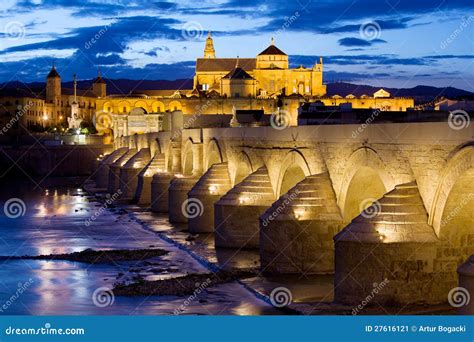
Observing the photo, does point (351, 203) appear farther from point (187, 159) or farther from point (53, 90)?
point (53, 90)

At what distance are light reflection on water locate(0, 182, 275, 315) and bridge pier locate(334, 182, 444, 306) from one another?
5.75 feet

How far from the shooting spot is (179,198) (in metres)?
35.1

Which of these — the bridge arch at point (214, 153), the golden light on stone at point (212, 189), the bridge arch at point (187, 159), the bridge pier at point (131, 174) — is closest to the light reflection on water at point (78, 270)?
the golden light on stone at point (212, 189)

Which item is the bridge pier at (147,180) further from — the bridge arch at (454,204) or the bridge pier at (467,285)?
the bridge pier at (467,285)

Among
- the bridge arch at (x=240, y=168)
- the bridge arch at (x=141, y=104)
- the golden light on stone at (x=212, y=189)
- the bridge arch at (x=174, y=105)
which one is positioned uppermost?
the bridge arch at (x=141, y=104)

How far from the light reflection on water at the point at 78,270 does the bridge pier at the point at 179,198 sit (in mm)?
1484

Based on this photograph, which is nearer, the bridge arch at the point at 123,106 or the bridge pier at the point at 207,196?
the bridge pier at the point at 207,196

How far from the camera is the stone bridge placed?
54.5 feet

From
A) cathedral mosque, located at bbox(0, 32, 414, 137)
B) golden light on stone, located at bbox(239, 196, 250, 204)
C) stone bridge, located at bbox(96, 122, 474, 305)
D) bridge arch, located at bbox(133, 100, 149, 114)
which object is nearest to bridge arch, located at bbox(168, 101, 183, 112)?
cathedral mosque, located at bbox(0, 32, 414, 137)

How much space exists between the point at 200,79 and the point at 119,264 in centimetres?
9302

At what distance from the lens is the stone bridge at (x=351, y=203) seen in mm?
16625

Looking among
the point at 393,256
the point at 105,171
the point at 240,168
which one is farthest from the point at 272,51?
the point at 393,256

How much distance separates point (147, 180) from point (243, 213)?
19243mm

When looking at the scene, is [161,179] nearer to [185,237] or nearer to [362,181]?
[185,237]
